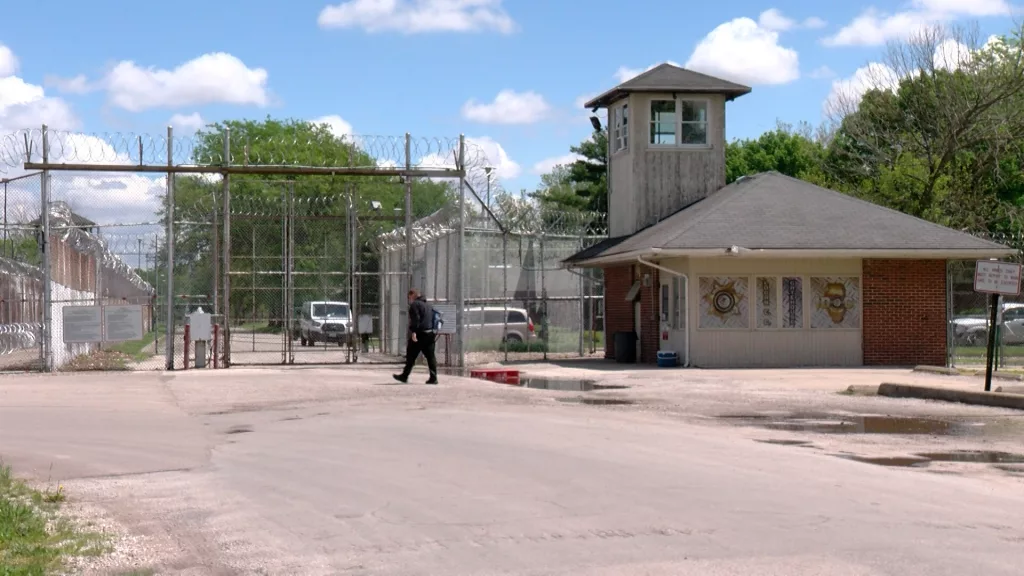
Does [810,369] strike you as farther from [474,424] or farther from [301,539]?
[301,539]

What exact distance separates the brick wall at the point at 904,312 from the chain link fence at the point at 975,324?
1.19 ft

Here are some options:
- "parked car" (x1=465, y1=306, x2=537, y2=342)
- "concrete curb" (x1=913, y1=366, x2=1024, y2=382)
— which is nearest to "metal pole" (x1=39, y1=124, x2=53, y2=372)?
"parked car" (x1=465, y1=306, x2=537, y2=342)

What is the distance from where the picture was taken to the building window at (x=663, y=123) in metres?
30.4

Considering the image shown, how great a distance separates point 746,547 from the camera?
7.54 meters

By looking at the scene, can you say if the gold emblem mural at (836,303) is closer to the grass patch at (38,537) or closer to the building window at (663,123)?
the building window at (663,123)

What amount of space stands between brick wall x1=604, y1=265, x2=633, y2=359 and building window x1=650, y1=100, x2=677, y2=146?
128 inches

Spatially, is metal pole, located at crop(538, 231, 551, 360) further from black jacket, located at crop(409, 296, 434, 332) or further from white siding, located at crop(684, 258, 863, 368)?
black jacket, located at crop(409, 296, 434, 332)

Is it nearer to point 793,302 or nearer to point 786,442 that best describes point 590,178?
point 793,302

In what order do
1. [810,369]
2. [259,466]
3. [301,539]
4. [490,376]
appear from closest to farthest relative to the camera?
[301,539] → [259,466] → [490,376] → [810,369]

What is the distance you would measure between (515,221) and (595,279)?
4.14 meters

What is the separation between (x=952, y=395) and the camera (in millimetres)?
18625

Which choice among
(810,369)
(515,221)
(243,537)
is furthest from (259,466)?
(515,221)

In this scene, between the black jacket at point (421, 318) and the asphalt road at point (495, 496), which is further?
the black jacket at point (421, 318)

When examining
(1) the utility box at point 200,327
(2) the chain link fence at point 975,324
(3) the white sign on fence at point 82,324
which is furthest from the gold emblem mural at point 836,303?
(3) the white sign on fence at point 82,324
